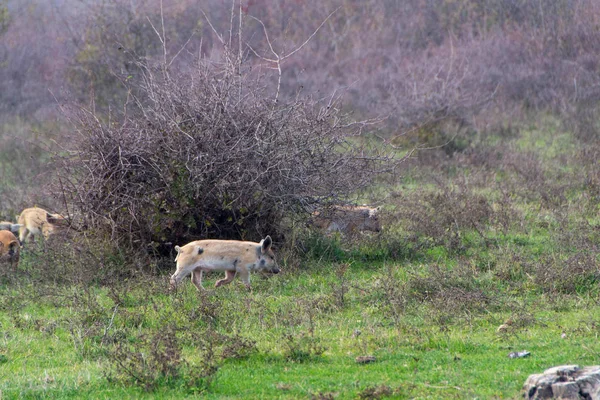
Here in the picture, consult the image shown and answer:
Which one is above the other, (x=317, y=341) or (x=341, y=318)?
(x=317, y=341)

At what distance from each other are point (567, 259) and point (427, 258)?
76.5 inches

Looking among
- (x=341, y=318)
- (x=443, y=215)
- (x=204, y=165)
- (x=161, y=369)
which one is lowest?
(x=443, y=215)

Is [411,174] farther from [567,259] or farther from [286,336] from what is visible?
[286,336]

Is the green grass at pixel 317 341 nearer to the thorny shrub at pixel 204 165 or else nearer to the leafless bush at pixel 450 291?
the leafless bush at pixel 450 291

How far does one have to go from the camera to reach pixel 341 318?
8.99m

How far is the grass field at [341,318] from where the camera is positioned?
6.84 metres

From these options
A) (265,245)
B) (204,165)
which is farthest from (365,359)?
(204,165)

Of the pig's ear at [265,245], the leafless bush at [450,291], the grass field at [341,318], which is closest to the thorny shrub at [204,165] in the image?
the grass field at [341,318]

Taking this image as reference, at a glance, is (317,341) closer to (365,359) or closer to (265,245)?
(365,359)

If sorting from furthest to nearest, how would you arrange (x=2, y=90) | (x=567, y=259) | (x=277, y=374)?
(x=2, y=90), (x=567, y=259), (x=277, y=374)

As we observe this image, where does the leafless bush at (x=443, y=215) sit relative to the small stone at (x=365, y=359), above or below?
below

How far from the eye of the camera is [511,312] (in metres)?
8.91

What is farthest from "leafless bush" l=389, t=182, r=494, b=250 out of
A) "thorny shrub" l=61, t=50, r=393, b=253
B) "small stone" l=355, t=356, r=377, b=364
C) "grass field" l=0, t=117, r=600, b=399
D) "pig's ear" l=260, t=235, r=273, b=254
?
"small stone" l=355, t=356, r=377, b=364

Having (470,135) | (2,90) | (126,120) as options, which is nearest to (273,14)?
(2,90)
